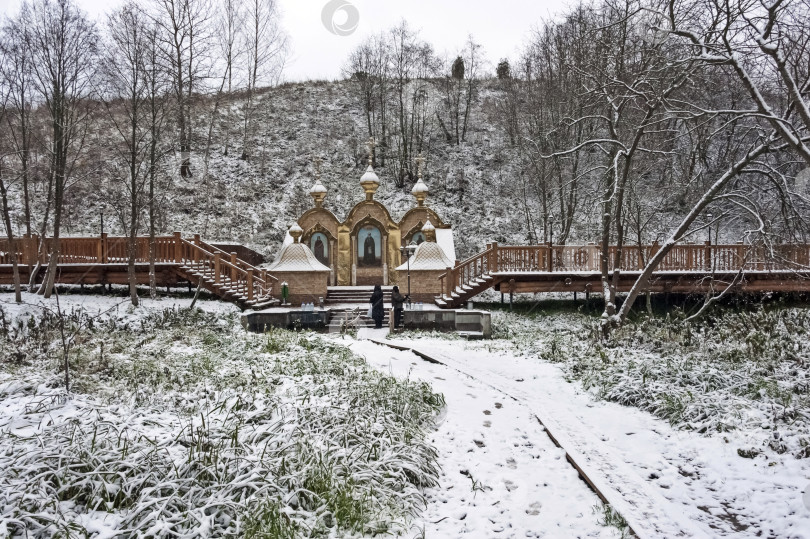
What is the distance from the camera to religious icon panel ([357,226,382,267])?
2262 cm

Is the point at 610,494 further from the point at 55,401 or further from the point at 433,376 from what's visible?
the point at 55,401

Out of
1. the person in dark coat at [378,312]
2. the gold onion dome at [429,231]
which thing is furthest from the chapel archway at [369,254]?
the person in dark coat at [378,312]

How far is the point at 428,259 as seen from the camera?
19.7 metres

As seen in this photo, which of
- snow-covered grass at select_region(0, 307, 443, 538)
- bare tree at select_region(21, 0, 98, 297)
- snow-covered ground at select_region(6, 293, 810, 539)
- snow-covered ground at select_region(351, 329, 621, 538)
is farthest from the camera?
bare tree at select_region(21, 0, 98, 297)

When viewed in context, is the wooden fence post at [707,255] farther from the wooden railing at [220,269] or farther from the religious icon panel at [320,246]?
the wooden railing at [220,269]

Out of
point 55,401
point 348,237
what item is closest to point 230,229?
point 348,237

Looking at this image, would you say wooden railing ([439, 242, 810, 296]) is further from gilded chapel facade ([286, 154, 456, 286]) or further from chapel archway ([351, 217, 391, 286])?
chapel archway ([351, 217, 391, 286])

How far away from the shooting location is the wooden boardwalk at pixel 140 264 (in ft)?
58.0

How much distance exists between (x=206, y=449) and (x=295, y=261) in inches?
609

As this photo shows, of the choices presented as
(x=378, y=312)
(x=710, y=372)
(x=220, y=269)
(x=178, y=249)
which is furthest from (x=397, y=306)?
(x=710, y=372)

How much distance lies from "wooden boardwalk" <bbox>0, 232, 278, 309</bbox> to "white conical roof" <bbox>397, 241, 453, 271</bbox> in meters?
5.36

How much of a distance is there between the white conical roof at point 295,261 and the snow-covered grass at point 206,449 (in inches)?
446

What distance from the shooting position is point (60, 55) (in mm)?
14641

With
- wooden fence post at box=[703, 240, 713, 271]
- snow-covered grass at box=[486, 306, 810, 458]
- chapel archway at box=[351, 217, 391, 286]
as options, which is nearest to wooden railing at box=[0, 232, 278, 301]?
chapel archway at box=[351, 217, 391, 286]
